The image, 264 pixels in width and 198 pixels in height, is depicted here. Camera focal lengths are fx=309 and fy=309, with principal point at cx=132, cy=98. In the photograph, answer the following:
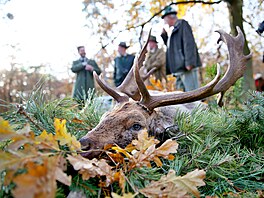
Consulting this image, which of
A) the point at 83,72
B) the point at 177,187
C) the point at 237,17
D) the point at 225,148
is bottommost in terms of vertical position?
the point at 225,148

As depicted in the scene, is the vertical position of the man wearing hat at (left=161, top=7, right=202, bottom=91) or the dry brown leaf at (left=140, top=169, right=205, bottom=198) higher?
the man wearing hat at (left=161, top=7, right=202, bottom=91)

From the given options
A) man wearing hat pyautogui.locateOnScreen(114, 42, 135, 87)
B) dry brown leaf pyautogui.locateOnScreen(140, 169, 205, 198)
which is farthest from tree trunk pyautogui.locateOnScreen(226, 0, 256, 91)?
dry brown leaf pyautogui.locateOnScreen(140, 169, 205, 198)

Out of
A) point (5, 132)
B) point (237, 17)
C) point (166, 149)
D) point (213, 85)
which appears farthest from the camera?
point (237, 17)

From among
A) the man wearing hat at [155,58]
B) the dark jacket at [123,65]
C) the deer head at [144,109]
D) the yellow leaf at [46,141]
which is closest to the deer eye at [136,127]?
the deer head at [144,109]

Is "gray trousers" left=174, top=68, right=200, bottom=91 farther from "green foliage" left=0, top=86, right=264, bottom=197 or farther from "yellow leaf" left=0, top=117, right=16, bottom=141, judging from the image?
"yellow leaf" left=0, top=117, right=16, bottom=141

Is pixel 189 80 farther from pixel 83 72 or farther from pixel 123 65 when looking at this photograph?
pixel 83 72

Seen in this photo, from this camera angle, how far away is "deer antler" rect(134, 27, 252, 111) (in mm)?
3068

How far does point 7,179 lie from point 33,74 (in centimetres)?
1589

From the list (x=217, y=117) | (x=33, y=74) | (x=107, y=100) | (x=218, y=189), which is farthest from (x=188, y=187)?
(x=33, y=74)

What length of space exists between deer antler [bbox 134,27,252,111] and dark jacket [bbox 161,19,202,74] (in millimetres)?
2698

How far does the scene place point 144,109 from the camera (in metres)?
3.06

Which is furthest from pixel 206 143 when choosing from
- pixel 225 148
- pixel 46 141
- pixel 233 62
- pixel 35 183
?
pixel 35 183

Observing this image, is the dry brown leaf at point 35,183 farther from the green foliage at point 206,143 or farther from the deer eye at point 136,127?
the deer eye at point 136,127

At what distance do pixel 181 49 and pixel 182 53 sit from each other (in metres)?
0.09
